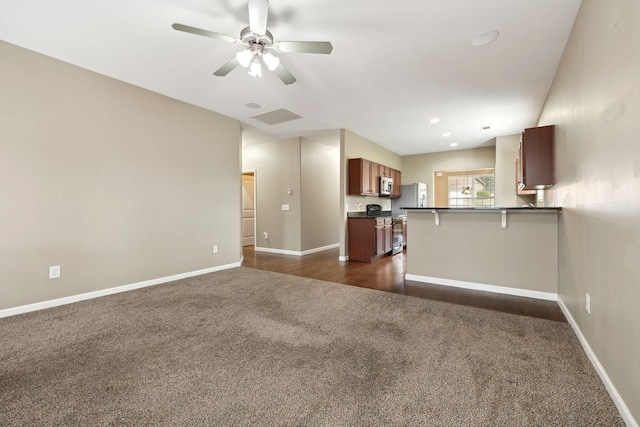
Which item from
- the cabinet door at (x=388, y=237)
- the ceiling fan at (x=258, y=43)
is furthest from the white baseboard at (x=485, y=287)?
the ceiling fan at (x=258, y=43)

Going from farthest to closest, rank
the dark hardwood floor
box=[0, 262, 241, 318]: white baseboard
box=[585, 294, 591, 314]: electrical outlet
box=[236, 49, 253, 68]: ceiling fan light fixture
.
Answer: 1. the dark hardwood floor
2. box=[0, 262, 241, 318]: white baseboard
3. box=[236, 49, 253, 68]: ceiling fan light fixture
4. box=[585, 294, 591, 314]: electrical outlet

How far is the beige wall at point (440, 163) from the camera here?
7.46 metres

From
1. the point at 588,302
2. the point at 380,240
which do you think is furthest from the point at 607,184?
the point at 380,240

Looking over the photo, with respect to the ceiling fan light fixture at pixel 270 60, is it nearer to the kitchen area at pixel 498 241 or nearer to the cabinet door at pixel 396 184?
the kitchen area at pixel 498 241

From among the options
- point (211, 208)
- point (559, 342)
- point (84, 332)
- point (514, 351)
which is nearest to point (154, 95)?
point (211, 208)

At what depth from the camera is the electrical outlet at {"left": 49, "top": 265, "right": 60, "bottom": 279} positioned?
3021mm

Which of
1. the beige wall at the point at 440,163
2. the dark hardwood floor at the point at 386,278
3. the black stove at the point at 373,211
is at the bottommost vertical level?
the dark hardwood floor at the point at 386,278

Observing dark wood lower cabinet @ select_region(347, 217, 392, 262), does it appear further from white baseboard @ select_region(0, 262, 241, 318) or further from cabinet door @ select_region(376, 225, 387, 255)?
white baseboard @ select_region(0, 262, 241, 318)

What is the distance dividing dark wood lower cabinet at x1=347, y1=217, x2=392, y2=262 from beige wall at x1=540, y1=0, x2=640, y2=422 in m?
3.14

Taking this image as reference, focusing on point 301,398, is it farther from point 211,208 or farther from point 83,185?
point 211,208

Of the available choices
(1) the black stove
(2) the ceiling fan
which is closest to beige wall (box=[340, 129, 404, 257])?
(1) the black stove

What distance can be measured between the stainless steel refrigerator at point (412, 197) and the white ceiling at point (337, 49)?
10.9 feet

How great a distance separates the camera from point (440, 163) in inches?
315

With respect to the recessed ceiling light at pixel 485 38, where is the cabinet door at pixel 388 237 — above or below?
below
